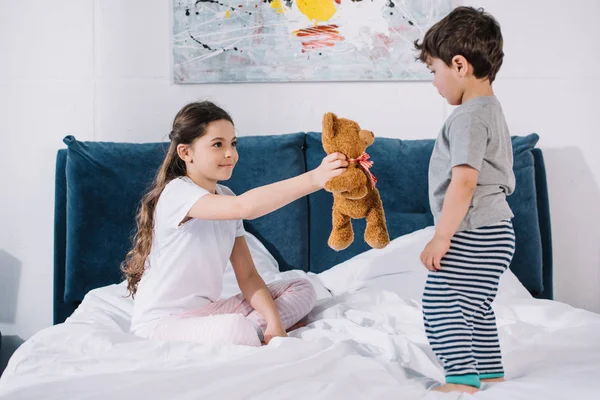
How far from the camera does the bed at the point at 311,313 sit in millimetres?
1256

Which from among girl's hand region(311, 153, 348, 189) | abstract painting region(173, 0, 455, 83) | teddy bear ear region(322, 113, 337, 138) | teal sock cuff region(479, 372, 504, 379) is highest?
abstract painting region(173, 0, 455, 83)

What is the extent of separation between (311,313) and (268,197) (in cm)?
58

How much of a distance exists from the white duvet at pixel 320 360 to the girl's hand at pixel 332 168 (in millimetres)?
367

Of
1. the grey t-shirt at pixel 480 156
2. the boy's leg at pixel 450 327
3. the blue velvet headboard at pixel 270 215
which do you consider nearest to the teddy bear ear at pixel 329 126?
the grey t-shirt at pixel 480 156

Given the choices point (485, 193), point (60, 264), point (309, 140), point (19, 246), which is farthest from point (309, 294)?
point (19, 246)

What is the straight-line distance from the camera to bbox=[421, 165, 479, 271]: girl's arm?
138 cm

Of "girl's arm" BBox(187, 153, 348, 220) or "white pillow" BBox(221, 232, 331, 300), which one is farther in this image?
"white pillow" BBox(221, 232, 331, 300)

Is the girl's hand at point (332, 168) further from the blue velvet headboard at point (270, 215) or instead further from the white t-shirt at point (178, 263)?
the blue velvet headboard at point (270, 215)

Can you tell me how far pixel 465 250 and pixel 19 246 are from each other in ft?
6.74

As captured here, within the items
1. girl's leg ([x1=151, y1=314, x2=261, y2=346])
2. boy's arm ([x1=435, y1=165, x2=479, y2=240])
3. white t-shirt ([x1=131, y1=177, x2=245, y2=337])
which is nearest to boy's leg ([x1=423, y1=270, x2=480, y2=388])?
boy's arm ([x1=435, y1=165, x2=479, y2=240])

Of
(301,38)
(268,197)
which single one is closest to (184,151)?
(268,197)

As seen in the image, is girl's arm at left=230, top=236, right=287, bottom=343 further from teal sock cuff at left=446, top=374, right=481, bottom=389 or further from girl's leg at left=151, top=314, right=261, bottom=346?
teal sock cuff at left=446, top=374, right=481, bottom=389

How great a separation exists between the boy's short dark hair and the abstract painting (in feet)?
4.00

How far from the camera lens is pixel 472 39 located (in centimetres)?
145
